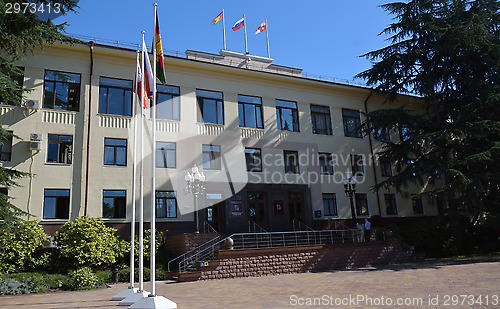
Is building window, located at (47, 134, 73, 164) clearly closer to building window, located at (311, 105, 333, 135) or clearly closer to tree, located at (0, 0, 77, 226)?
tree, located at (0, 0, 77, 226)

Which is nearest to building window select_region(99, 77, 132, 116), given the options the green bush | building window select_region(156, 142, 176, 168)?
building window select_region(156, 142, 176, 168)

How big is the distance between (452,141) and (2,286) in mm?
24081

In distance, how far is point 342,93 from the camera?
30.2 metres

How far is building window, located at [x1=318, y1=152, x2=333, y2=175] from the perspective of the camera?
92.5 feet

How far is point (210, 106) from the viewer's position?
1006 inches

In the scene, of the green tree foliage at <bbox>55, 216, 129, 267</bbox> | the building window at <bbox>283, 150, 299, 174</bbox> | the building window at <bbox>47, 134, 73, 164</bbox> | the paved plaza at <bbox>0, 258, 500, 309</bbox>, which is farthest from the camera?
the building window at <bbox>283, 150, 299, 174</bbox>

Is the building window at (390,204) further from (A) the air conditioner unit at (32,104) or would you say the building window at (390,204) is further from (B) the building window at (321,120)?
(A) the air conditioner unit at (32,104)

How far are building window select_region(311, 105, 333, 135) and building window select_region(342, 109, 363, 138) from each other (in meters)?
1.44

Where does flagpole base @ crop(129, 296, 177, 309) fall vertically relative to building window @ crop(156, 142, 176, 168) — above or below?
below

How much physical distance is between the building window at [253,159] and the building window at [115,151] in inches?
293

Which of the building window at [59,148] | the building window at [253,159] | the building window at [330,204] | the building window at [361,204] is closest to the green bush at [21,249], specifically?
→ the building window at [59,148]

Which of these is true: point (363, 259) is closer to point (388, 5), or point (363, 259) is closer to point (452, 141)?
point (452, 141)

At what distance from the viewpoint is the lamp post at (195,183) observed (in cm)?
2053

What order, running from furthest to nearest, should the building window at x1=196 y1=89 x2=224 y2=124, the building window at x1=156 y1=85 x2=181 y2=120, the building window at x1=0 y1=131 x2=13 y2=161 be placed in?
the building window at x1=196 y1=89 x2=224 y2=124 → the building window at x1=156 y1=85 x2=181 y2=120 → the building window at x1=0 y1=131 x2=13 y2=161
